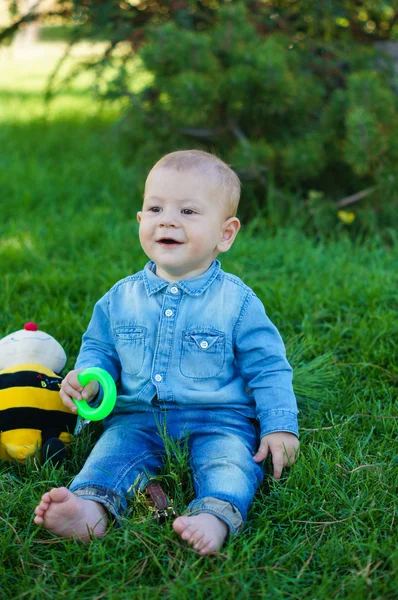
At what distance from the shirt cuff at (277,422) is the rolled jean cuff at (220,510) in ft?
1.02

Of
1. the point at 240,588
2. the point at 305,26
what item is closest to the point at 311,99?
the point at 305,26

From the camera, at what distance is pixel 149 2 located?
4.66 meters

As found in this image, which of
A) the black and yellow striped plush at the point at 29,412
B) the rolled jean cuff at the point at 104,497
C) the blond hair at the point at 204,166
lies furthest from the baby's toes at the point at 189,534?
the blond hair at the point at 204,166

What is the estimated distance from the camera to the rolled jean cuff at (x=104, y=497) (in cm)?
188

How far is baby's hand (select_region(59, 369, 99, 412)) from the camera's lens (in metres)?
2.11

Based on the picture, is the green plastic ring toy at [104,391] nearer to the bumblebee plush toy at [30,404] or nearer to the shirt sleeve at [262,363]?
the bumblebee plush toy at [30,404]

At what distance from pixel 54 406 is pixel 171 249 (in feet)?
2.15

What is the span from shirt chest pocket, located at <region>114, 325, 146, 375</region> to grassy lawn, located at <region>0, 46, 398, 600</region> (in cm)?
29

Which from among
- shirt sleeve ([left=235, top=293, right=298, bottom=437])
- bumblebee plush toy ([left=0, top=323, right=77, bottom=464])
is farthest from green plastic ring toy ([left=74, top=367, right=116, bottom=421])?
shirt sleeve ([left=235, top=293, right=298, bottom=437])

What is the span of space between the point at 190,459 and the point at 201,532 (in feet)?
1.20

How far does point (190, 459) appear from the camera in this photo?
2102mm

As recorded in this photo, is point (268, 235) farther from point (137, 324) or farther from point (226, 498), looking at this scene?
point (226, 498)

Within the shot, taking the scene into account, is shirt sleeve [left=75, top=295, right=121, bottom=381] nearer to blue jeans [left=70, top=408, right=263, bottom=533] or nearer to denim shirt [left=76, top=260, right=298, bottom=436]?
denim shirt [left=76, top=260, right=298, bottom=436]

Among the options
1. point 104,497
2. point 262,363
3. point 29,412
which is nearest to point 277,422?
point 262,363
